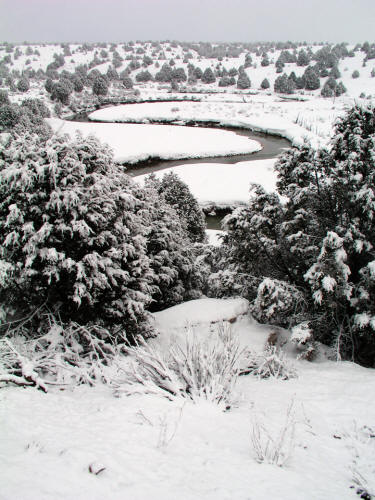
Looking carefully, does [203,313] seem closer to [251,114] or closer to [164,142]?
[164,142]

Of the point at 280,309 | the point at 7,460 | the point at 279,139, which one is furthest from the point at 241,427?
the point at 279,139

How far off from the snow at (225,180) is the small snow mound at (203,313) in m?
17.7

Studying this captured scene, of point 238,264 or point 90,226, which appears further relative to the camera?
point 238,264

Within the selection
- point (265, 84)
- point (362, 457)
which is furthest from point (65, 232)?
point (265, 84)

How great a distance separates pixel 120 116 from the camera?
6662 centimetres

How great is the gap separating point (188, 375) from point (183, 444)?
128cm

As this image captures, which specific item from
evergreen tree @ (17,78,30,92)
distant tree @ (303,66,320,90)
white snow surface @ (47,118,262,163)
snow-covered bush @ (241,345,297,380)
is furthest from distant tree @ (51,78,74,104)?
snow-covered bush @ (241,345,297,380)

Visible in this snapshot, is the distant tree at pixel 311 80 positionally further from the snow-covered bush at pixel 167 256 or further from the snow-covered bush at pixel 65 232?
the snow-covered bush at pixel 65 232

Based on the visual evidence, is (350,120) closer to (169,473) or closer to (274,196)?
(274,196)

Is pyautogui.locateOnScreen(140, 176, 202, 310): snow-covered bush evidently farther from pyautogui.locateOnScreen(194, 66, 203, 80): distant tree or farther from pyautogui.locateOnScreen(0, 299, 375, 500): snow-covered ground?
pyautogui.locateOnScreen(194, 66, 203, 80): distant tree

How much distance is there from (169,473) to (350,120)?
8358 mm

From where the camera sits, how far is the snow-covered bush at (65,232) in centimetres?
697

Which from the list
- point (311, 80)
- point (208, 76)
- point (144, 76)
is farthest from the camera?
point (144, 76)

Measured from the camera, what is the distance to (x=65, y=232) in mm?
7383
